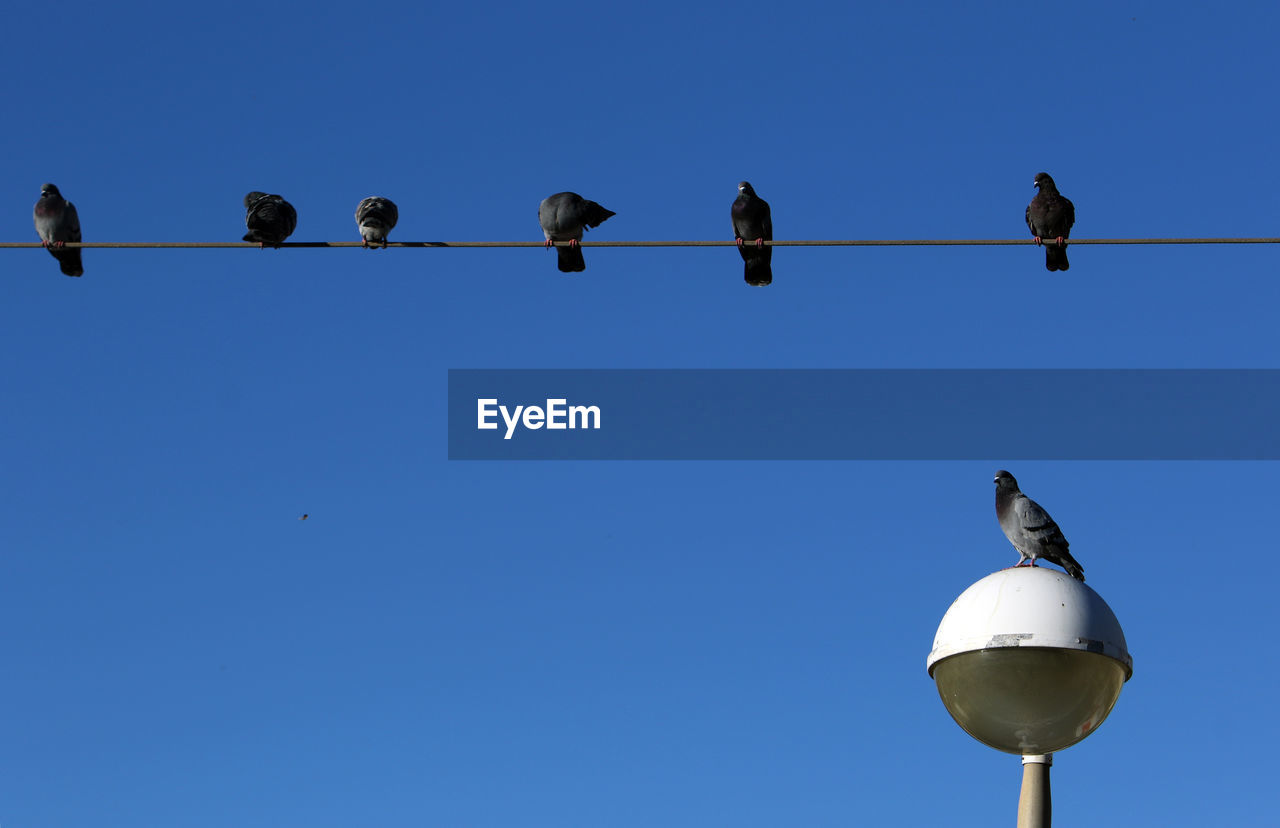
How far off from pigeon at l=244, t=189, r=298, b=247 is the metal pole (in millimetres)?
9761

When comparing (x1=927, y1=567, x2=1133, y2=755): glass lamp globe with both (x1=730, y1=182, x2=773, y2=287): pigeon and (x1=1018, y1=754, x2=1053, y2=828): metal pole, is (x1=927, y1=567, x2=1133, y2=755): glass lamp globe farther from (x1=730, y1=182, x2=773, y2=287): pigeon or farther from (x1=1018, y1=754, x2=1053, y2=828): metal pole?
(x1=730, y1=182, x2=773, y2=287): pigeon

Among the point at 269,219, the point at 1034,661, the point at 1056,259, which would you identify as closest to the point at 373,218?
the point at 269,219

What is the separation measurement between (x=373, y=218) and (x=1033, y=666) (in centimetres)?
1040

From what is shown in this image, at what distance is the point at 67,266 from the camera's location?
622 inches

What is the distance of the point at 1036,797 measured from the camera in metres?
6.52

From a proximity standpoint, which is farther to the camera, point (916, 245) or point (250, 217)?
point (250, 217)

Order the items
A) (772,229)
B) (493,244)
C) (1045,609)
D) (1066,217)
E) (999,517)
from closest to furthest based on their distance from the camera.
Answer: (1045,609) → (493,244) → (999,517) → (1066,217) → (772,229)

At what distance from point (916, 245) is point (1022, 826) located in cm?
401

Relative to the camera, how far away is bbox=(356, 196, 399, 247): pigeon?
50.7 feet

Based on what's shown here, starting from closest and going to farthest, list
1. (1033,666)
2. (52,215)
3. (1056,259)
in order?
(1033,666) < (1056,259) < (52,215)

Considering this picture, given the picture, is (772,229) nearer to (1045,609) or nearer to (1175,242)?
(1175,242)

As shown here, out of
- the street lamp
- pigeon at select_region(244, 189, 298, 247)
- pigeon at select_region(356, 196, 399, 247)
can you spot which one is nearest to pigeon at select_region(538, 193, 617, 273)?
pigeon at select_region(356, 196, 399, 247)

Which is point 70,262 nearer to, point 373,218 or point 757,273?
point 373,218

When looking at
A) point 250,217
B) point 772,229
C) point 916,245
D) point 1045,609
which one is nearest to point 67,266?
point 250,217
